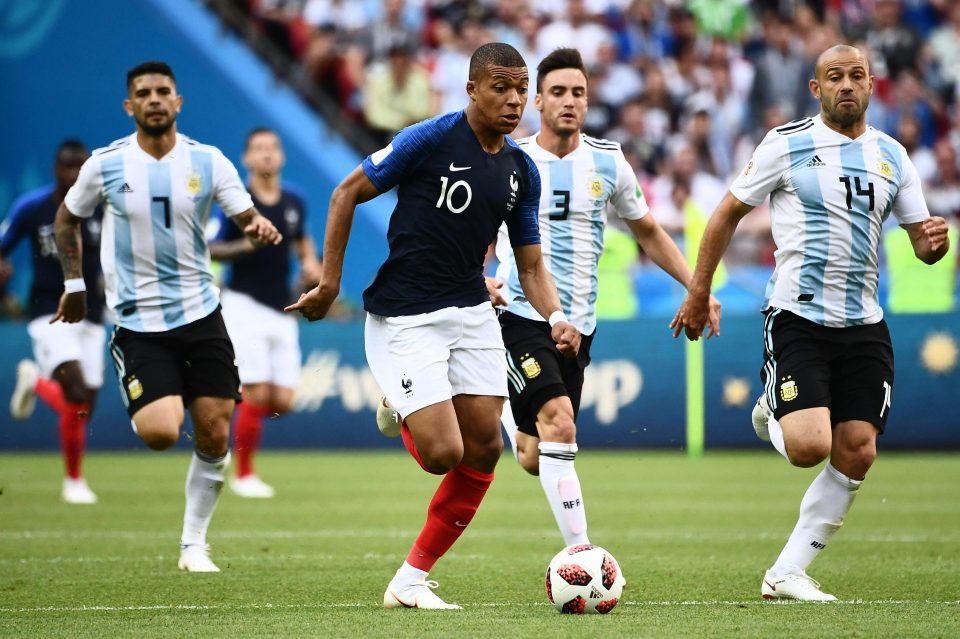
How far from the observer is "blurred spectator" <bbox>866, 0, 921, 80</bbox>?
19531 mm

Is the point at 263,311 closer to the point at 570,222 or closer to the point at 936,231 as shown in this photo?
the point at 570,222

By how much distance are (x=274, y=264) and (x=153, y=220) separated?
16.6 feet

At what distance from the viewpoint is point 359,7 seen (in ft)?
67.5

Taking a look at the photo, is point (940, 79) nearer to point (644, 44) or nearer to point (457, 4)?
point (644, 44)

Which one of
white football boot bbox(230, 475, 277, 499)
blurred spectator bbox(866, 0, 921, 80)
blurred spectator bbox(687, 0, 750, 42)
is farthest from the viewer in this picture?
blurred spectator bbox(687, 0, 750, 42)

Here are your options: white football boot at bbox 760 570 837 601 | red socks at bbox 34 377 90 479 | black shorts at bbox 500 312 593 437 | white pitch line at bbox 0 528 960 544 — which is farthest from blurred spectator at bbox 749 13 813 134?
white football boot at bbox 760 570 837 601

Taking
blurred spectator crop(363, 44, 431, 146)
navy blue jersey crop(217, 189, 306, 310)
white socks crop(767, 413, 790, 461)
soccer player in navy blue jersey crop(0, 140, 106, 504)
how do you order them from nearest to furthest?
white socks crop(767, 413, 790, 461) < soccer player in navy blue jersey crop(0, 140, 106, 504) < navy blue jersey crop(217, 189, 306, 310) < blurred spectator crop(363, 44, 431, 146)

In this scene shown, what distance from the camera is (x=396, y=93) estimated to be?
63.4ft

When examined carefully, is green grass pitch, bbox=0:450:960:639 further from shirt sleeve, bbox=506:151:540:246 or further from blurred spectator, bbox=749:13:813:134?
blurred spectator, bbox=749:13:813:134

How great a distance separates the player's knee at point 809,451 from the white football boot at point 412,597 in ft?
5.30

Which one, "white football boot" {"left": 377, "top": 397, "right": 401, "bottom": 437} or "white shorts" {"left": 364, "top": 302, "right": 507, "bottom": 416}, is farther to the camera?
"white football boot" {"left": 377, "top": 397, "right": 401, "bottom": 437}

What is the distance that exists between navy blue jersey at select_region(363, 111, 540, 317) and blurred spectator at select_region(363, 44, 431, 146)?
40.5ft

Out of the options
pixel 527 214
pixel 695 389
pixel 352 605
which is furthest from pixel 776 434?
pixel 695 389

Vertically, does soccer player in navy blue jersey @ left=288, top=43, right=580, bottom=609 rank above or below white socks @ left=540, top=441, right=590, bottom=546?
above
